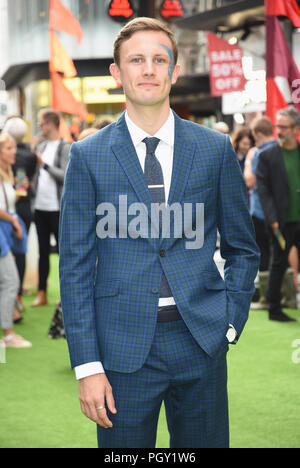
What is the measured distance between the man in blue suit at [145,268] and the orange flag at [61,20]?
780cm

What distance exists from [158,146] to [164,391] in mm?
795

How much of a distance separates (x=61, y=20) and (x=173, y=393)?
8499mm

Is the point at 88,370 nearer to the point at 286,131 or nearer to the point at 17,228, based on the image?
the point at 17,228

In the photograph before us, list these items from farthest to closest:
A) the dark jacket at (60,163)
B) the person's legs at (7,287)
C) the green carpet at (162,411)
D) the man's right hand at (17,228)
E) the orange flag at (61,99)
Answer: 1. the orange flag at (61,99)
2. the dark jacket at (60,163)
3. the man's right hand at (17,228)
4. the person's legs at (7,287)
5. the green carpet at (162,411)

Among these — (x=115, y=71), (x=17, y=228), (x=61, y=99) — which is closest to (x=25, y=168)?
(x=17, y=228)

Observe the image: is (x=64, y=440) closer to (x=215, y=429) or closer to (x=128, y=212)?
(x=215, y=429)

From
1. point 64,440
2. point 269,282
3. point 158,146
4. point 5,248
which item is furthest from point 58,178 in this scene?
point 158,146

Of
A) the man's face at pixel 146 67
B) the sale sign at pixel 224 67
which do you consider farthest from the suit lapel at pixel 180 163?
the sale sign at pixel 224 67

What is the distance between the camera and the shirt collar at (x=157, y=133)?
223 cm

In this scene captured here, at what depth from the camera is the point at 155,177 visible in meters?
2.19

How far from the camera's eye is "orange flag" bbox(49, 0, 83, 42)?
966cm

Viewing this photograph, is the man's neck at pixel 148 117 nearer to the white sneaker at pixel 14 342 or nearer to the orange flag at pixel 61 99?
the white sneaker at pixel 14 342

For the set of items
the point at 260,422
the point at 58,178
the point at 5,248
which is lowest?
the point at 260,422

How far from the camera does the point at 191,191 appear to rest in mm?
2186
